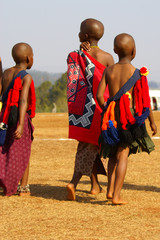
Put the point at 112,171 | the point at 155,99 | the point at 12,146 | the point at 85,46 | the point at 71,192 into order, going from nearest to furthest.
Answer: the point at 112,171, the point at 71,192, the point at 12,146, the point at 85,46, the point at 155,99

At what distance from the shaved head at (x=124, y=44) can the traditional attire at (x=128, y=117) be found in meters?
0.24

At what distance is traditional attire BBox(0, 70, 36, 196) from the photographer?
20.7 ft

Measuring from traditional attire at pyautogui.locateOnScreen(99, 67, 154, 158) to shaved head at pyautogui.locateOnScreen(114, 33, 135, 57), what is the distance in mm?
243

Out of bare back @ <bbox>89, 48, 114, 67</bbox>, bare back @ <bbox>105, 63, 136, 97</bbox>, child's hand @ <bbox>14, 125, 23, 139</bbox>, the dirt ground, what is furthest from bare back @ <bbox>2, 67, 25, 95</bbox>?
the dirt ground

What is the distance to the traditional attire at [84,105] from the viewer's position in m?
6.41

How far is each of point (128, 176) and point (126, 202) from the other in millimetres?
2324

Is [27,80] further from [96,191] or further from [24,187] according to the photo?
[96,191]

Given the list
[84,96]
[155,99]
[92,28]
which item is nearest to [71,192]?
[84,96]

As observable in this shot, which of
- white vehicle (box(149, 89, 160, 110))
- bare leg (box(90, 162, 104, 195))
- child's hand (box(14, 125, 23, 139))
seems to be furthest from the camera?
white vehicle (box(149, 89, 160, 110))

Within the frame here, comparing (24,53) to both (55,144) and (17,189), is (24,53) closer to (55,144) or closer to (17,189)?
(17,189)

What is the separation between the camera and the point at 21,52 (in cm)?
643

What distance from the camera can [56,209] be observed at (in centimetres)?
573

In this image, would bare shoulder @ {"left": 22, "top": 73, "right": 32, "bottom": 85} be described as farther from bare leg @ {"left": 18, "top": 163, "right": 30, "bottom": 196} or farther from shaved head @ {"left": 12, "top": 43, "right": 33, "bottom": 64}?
bare leg @ {"left": 18, "top": 163, "right": 30, "bottom": 196}

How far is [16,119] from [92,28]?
1403 mm
